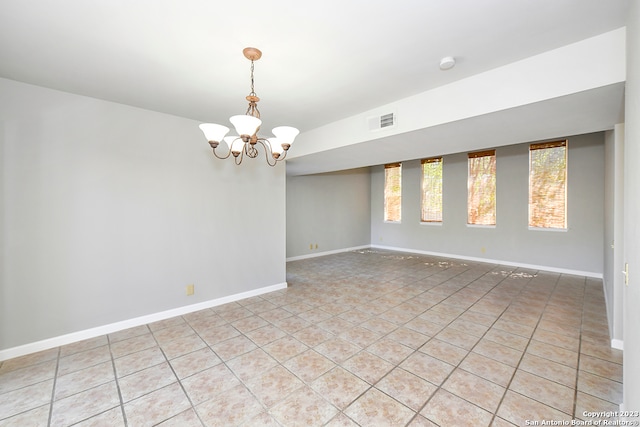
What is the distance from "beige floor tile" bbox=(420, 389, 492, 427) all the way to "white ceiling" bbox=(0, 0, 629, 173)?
2.37 metres

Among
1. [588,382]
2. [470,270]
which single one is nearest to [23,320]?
[588,382]

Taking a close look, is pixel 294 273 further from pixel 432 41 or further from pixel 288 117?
pixel 432 41

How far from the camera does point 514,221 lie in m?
5.71

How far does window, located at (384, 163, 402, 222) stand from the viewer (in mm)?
7844

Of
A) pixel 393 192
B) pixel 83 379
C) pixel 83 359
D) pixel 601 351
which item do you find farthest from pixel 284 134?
pixel 393 192

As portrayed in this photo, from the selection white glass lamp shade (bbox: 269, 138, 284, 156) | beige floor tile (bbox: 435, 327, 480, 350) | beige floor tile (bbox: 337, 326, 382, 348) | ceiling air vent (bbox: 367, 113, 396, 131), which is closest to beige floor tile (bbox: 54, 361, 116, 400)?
beige floor tile (bbox: 337, 326, 382, 348)

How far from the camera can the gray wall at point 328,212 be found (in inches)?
269

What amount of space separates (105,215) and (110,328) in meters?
1.25

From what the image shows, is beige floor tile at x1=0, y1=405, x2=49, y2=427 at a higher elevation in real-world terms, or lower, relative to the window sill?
lower

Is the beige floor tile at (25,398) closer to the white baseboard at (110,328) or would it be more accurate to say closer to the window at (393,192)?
the white baseboard at (110,328)

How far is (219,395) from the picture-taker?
1.95 metres

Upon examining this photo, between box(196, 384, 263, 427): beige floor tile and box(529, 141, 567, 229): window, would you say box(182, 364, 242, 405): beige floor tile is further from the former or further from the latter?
box(529, 141, 567, 229): window

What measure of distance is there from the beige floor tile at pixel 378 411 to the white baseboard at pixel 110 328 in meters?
2.51

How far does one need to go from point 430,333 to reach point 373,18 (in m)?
2.92
